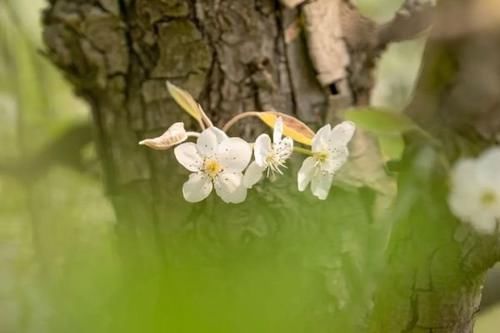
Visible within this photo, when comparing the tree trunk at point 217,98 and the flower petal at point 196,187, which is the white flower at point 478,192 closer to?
the flower petal at point 196,187

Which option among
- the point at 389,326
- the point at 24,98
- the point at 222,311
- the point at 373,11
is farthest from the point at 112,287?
the point at 24,98

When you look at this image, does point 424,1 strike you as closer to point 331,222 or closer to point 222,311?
point 331,222

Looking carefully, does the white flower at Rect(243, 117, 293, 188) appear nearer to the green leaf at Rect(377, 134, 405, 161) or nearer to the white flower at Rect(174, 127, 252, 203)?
the white flower at Rect(174, 127, 252, 203)

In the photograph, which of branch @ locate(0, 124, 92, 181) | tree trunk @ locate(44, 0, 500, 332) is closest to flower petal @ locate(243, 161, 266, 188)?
tree trunk @ locate(44, 0, 500, 332)

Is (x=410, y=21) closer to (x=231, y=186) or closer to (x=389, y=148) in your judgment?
(x=389, y=148)

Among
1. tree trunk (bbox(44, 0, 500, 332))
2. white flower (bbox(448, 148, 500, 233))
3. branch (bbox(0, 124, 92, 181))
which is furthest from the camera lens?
branch (bbox(0, 124, 92, 181))

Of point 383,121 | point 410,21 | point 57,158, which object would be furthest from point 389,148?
point 57,158
